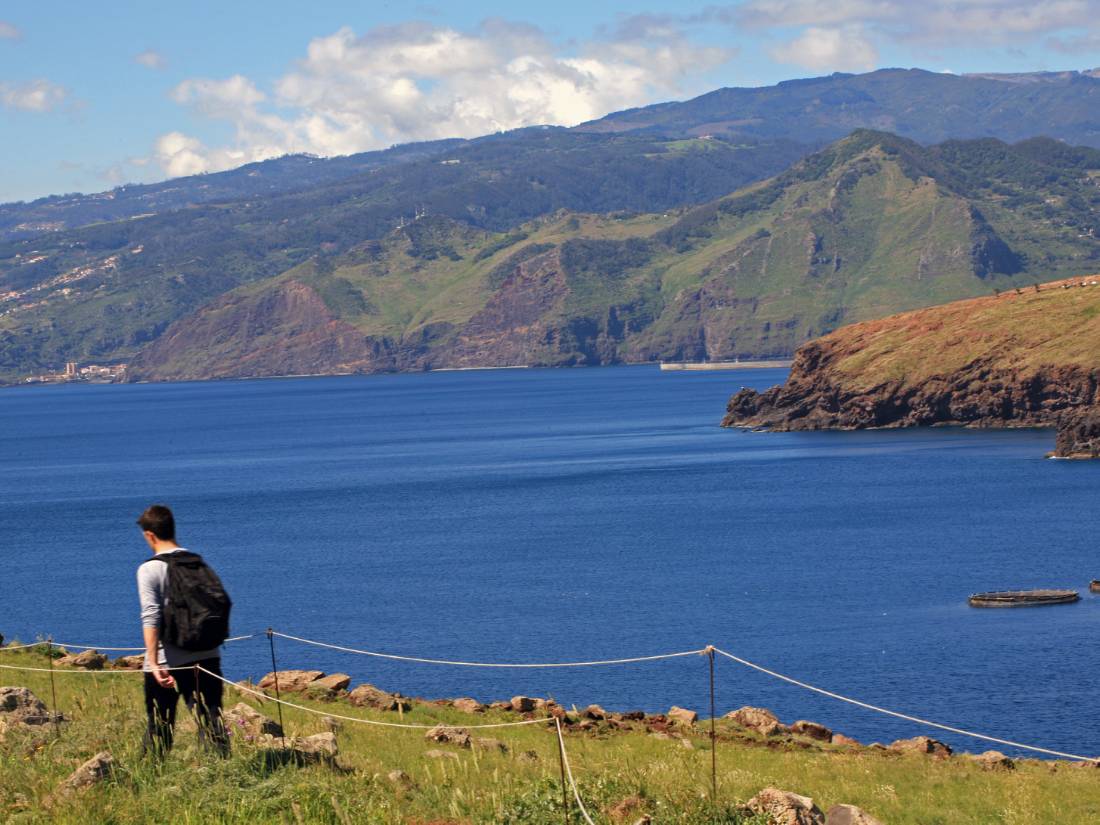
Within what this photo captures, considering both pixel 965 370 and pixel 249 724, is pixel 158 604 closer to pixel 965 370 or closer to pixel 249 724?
pixel 249 724

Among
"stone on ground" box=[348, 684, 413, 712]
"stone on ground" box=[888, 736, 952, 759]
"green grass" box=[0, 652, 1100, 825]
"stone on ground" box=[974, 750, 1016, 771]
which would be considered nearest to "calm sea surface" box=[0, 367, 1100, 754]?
"stone on ground" box=[888, 736, 952, 759]

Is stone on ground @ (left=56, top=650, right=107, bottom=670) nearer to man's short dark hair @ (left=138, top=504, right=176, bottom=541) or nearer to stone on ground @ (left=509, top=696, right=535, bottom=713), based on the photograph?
stone on ground @ (left=509, top=696, right=535, bottom=713)

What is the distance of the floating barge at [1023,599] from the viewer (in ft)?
232

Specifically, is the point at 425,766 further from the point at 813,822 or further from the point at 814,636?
the point at 814,636

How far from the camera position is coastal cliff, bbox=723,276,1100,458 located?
172 m

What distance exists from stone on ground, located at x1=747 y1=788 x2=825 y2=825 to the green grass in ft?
1.09

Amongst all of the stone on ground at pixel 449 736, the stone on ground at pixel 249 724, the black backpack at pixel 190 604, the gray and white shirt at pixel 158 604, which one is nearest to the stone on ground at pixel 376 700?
the stone on ground at pixel 449 736

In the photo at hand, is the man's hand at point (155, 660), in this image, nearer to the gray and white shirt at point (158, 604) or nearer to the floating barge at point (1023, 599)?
the gray and white shirt at point (158, 604)

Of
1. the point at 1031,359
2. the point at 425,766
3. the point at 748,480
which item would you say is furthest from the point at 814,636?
the point at 1031,359

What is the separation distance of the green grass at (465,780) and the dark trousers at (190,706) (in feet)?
0.67

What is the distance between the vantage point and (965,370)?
181 metres

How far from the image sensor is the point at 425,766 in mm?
18609

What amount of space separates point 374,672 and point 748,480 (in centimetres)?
8252

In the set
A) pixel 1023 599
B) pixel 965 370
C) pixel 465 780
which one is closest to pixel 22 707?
pixel 465 780
